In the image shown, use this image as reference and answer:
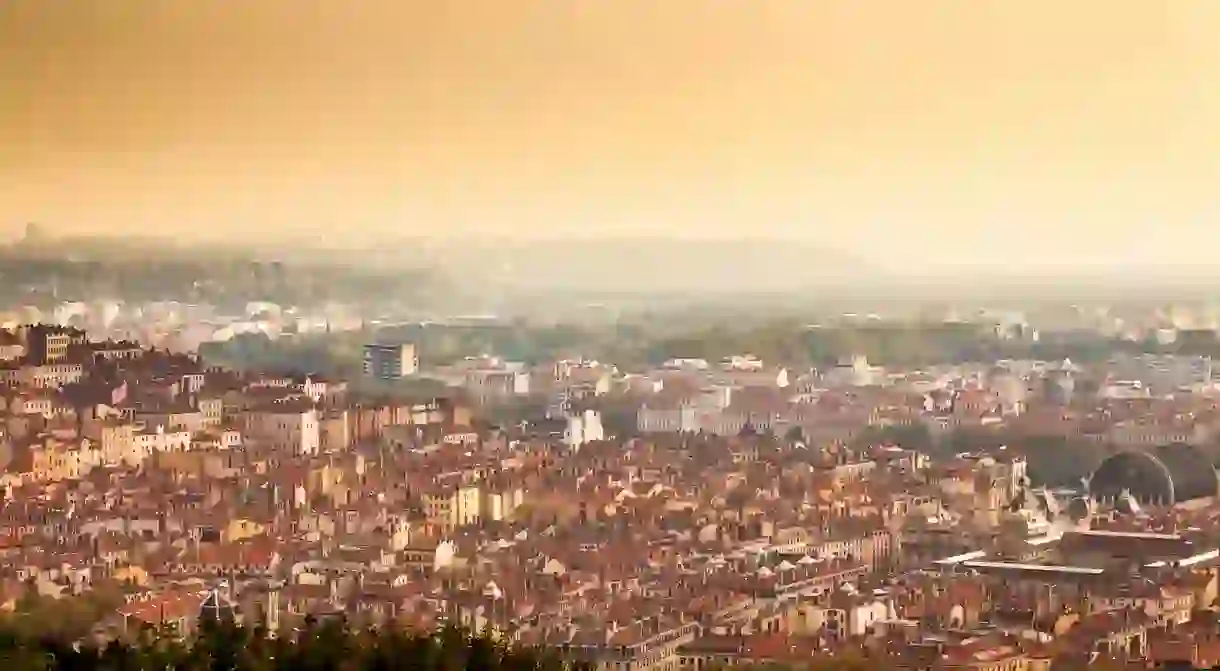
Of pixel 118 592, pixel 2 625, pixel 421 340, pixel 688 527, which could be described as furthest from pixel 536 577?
pixel 2 625

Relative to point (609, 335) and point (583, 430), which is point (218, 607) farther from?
point (609, 335)

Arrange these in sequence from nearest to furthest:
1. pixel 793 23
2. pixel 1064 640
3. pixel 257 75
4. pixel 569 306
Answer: pixel 1064 640
pixel 793 23
pixel 569 306
pixel 257 75

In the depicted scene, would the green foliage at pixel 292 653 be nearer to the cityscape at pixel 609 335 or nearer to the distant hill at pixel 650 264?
the cityscape at pixel 609 335

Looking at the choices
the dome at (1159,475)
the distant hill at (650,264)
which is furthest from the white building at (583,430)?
the dome at (1159,475)

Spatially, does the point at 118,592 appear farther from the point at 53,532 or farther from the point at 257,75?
the point at 257,75

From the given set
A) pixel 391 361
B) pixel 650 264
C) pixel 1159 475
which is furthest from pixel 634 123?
pixel 1159 475

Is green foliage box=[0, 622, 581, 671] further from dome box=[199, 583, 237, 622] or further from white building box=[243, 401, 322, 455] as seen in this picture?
white building box=[243, 401, 322, 455]

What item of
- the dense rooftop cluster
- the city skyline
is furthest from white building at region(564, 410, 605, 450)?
the city skyline
